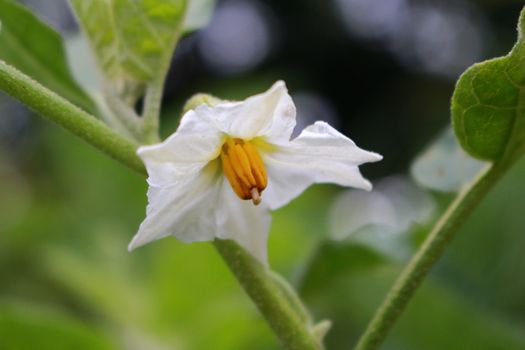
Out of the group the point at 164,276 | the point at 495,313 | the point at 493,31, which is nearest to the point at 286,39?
the point at 493,31

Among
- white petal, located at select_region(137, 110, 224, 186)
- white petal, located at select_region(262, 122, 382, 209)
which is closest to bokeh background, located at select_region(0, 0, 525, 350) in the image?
white petal, located at select_region(262, 122, 382, 209)

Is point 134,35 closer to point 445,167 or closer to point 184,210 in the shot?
point 184,210

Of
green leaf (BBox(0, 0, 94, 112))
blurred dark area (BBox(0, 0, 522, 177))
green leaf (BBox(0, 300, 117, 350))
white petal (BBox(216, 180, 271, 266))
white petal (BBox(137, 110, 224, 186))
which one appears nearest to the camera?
white petal (BBox(137, 110, 224, 186))

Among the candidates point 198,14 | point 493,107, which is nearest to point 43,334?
point 198,14

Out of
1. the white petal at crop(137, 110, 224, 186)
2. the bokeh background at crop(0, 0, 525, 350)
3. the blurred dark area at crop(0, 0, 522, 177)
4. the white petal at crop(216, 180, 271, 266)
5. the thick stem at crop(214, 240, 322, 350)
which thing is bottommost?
the blurred dark area at crop(0, 0, 522, 177)

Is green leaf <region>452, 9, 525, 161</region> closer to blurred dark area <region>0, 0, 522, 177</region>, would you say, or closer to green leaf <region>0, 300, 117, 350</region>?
green leaf <region>0, 300, 117, 350</region>

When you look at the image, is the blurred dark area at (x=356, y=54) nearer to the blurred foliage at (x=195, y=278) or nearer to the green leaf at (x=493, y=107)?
the blurred foliage at (x=195, y=278)

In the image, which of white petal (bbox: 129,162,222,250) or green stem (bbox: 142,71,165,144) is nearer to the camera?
white petal (bbox: 129,162,222,250)

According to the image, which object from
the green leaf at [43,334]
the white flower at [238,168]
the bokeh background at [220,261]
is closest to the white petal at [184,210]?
the white flower at [238,168]
